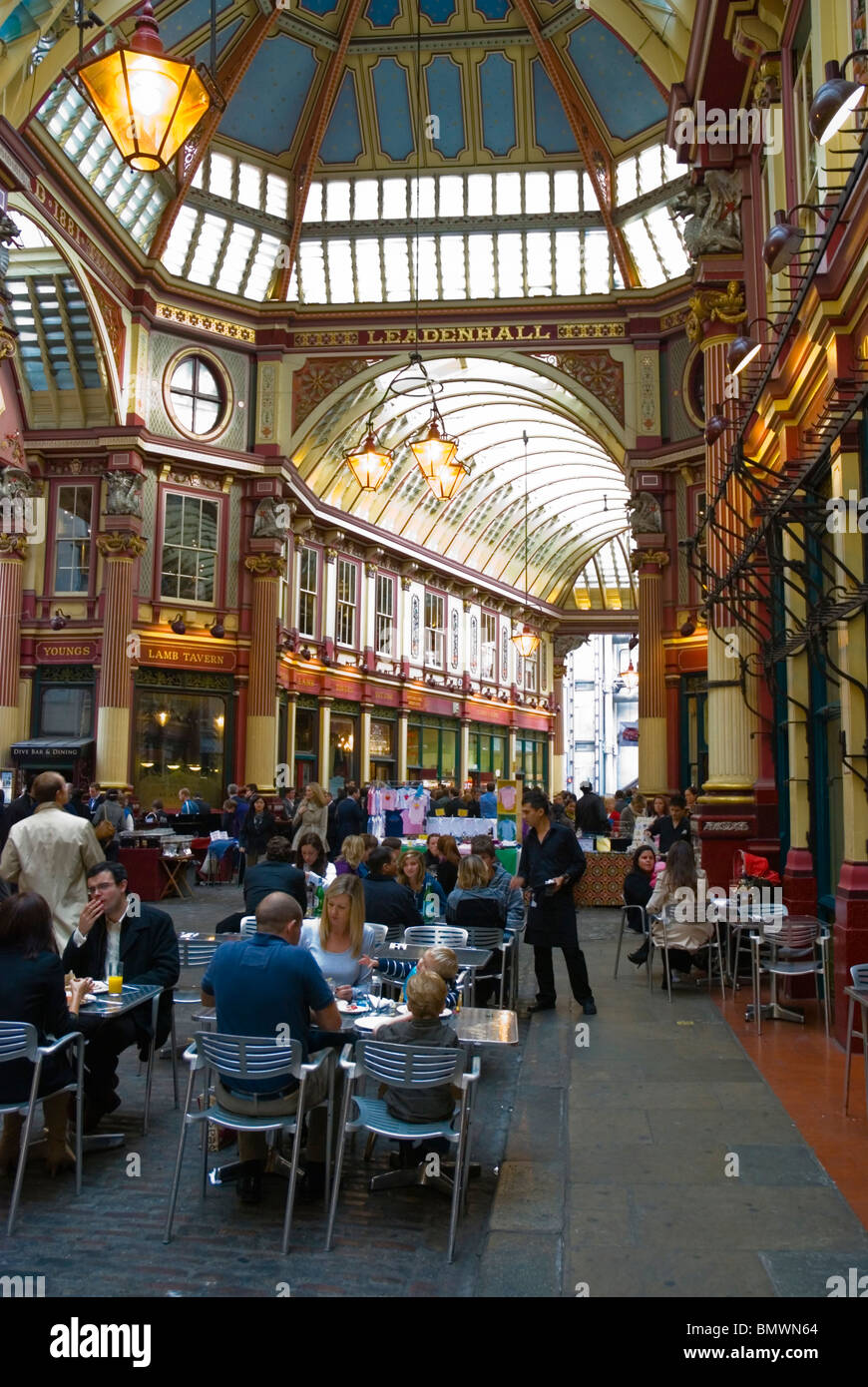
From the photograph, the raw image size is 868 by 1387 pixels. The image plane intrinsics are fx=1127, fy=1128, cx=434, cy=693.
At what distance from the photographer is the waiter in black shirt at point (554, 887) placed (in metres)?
8.71

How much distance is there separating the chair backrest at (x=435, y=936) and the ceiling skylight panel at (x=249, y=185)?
1970 cm

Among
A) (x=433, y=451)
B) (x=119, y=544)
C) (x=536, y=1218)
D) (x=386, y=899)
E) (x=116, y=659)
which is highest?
(x=433, y=451)

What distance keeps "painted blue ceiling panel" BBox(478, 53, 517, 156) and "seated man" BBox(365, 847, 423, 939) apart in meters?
19.8

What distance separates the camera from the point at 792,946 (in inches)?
322

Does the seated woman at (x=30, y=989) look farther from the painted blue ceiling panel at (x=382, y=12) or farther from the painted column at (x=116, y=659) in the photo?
the painted blue ceiling panel at (x=382, y=12)

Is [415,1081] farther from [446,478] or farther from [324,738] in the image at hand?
[324,738]

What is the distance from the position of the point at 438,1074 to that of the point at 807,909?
17.4ft

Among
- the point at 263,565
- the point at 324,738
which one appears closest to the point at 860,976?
the point at 263,565

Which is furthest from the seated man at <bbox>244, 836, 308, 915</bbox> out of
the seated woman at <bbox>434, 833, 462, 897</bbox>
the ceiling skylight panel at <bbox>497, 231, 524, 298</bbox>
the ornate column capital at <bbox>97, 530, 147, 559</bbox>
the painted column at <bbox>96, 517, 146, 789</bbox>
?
the ceiling skylight panel at <bbox>497, 231, 524, 298</bbox>

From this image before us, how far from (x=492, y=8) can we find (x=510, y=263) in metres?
4.67

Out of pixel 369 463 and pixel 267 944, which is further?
pixel 369 463

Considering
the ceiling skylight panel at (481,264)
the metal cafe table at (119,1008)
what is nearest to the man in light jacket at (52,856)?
the metal cafe table at (119,1008)

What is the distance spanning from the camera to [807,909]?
903 centimetres
